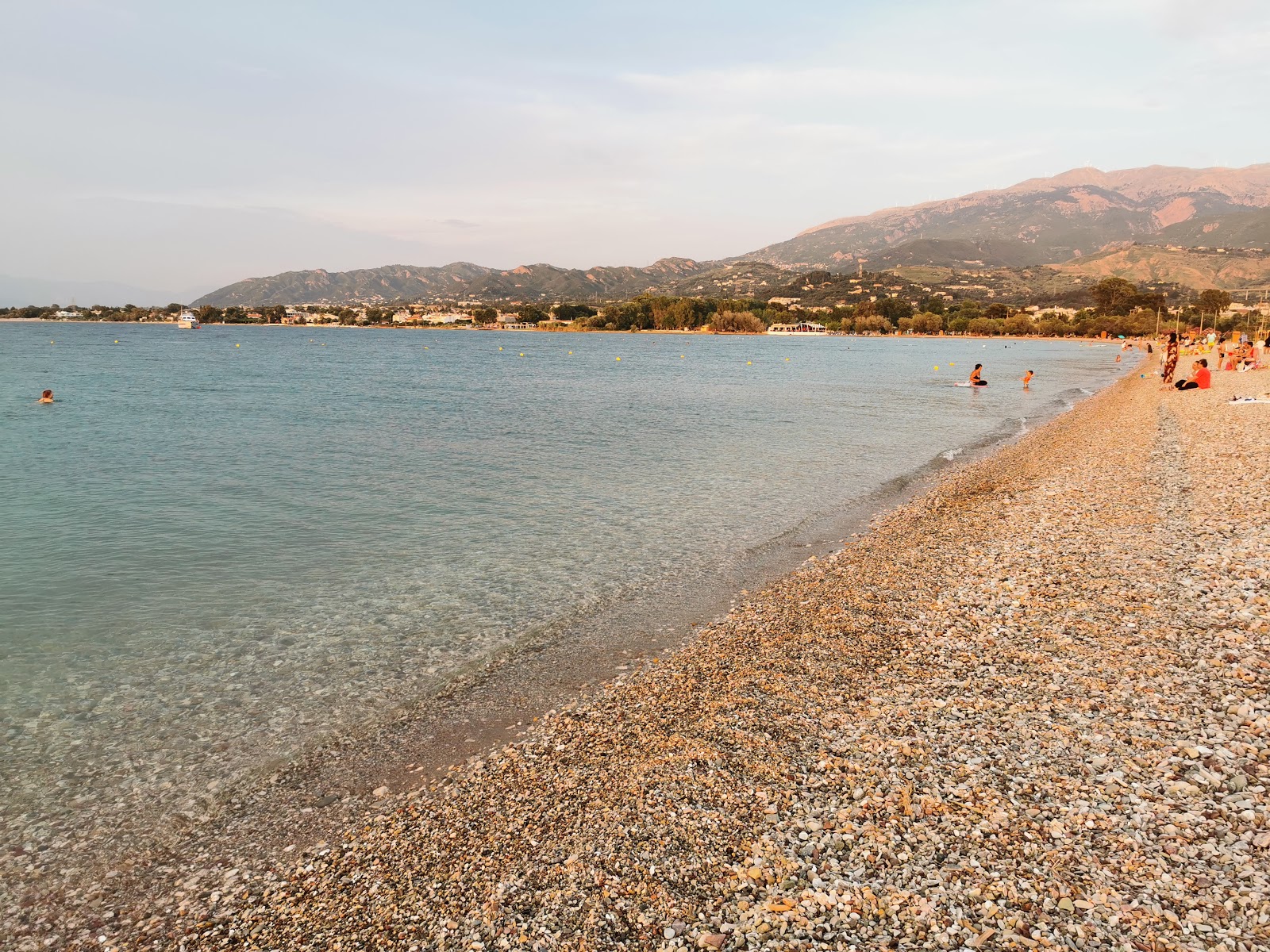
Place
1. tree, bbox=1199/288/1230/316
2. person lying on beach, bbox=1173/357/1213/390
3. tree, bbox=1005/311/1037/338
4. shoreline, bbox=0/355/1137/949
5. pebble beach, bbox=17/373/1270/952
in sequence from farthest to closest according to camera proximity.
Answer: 1. tree, bbox=1005/311/1037/338
2. tree, bbox=1199/288/1230/316
3. person lying on beach, bbox=1173/357/1213/390
4. shoreline, bbox=0/355/1137/949
5. pebble beach, bbox=17/373/1270/952

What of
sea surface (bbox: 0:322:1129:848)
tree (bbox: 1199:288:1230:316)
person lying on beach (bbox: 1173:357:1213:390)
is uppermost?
tree (bbox: 1199:288:1230:316)

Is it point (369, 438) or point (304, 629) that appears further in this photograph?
point (369, 438)

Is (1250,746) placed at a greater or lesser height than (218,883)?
greater

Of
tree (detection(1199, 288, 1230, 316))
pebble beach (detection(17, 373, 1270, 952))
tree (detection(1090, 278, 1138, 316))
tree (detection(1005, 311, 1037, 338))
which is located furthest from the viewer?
tree (detection(1005, 311, 1037, 338))

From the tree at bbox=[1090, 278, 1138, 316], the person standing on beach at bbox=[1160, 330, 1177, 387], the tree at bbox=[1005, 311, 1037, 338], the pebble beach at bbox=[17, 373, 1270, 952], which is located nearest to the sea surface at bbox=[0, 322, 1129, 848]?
the pebble beach at bbox=[17, 373, 1270, 952]

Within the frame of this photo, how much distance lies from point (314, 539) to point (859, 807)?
13899 mm

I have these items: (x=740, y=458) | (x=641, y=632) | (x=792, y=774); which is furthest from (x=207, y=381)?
(x=792, y=774)

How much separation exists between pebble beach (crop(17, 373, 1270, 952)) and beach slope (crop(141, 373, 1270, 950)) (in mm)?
24

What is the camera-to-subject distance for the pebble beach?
15.8 feet

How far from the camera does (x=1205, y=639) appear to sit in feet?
28.7

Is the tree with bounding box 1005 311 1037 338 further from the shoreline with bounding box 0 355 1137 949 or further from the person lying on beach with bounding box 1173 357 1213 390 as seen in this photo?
the shoreline with bounding box 0 355 1137 949

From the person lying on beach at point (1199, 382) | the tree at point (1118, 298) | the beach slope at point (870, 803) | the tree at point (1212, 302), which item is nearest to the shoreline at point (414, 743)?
the beach slope at point (870, 803)

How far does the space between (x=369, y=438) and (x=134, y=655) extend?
21862mm

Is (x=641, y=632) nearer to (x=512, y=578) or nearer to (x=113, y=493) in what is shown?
(x=512, y=578)
